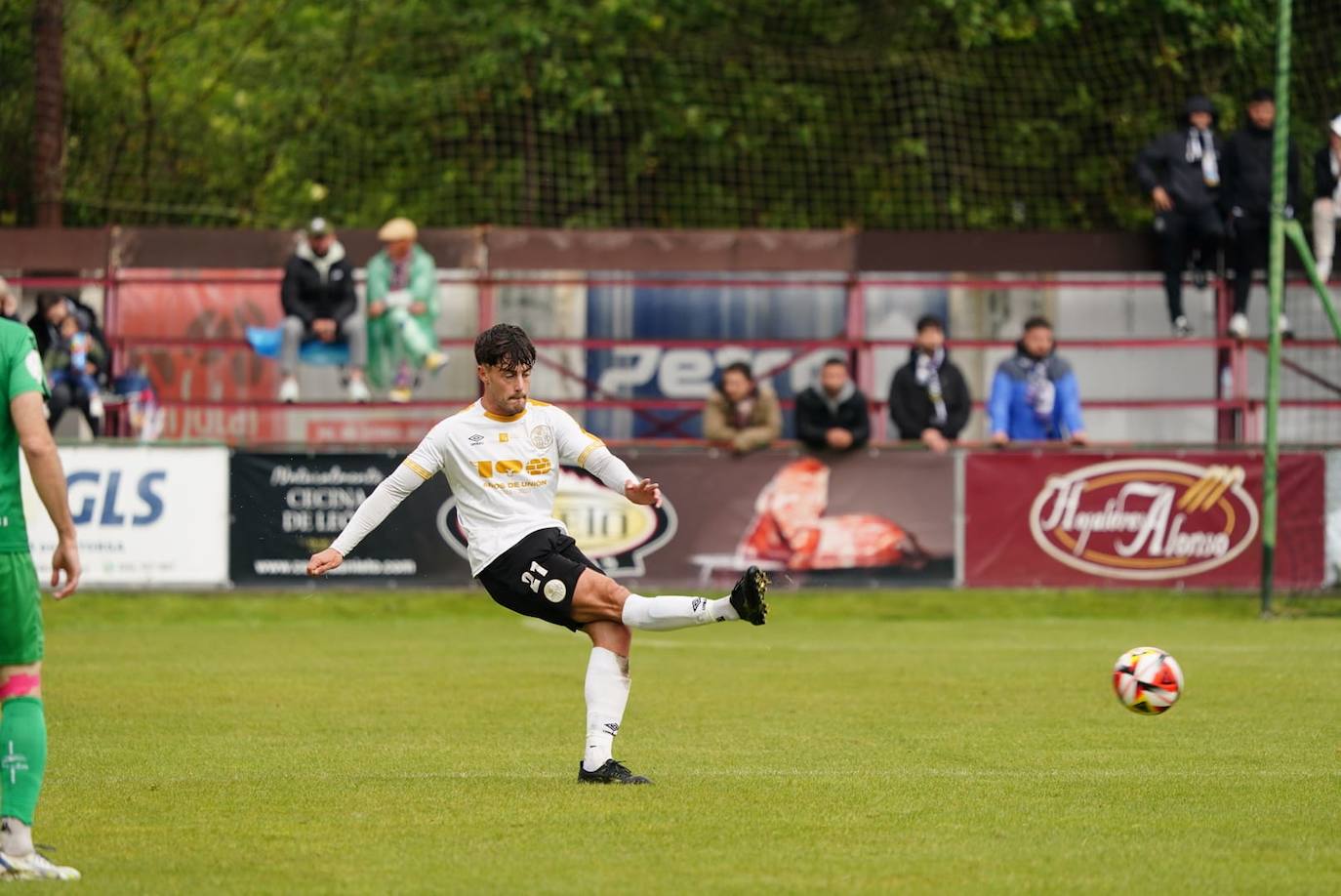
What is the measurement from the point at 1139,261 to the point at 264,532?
10192 millimetres

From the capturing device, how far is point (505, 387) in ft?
30.1

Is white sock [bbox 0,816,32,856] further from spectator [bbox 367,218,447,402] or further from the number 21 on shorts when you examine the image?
spectator [bbox 367,218,447,402]

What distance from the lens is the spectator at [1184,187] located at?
876 inches

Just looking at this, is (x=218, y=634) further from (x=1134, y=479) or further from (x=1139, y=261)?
(x=1139, y=261)

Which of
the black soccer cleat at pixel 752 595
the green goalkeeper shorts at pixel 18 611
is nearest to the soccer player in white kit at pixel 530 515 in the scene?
the black soccer cleat at pixel 752 595

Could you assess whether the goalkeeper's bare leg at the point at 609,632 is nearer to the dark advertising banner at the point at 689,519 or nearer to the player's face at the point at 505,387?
the player's face at the point at 505,387

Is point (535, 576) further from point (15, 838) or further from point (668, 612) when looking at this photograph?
point (15, 838)

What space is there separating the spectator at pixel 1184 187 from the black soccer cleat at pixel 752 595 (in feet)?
48.0

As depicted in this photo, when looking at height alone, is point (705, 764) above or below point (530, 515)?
below

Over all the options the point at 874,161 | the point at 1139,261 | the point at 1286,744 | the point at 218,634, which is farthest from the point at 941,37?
the point at 1286,744

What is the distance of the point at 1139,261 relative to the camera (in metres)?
23.8

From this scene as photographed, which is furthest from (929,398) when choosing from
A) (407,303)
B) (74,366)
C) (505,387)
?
(505,387)

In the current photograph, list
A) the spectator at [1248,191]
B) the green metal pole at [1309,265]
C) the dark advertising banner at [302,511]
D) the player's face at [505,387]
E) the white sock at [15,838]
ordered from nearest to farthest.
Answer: the white sock at [15,838], the player's face at [505,387], the green metal pole at [1309,265], the dark advertising banner at [302,511], the spectator at [1248,191]

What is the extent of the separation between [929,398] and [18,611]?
47.4ft
